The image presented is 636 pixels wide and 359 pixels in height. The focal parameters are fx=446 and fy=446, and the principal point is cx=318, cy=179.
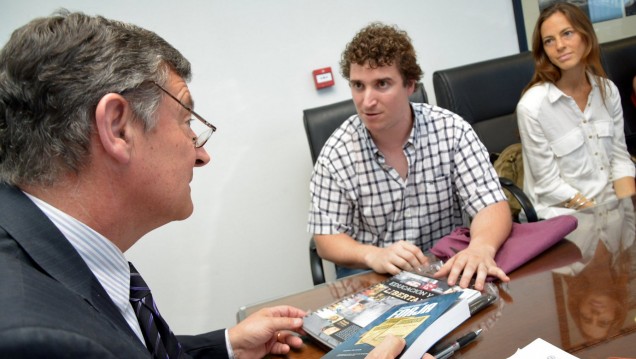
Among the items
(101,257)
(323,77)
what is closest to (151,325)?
(101,257)

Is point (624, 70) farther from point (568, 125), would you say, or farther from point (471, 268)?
point (471, 268)

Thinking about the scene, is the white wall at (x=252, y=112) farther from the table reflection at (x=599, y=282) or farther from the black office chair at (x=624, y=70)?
the table reflection at (x=599, y=282)

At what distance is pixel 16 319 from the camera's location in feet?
1.57

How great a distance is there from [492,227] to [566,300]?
1.24ft

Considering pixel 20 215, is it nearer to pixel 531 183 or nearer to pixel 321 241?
pixel 321 241

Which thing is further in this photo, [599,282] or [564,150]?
[564,150]

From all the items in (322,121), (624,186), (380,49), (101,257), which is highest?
(380,49)

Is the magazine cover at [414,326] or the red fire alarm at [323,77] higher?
the red fire alarm at [323,77]

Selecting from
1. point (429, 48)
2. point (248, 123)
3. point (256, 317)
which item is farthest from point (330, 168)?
point (429, 48)

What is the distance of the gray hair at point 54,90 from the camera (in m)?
0.68

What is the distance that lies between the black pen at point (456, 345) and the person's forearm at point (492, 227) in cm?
35

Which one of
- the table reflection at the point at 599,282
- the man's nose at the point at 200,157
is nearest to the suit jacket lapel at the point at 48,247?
the man's nose at the point at 200,157

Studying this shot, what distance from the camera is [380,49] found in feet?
5.15

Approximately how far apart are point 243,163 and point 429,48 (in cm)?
129
